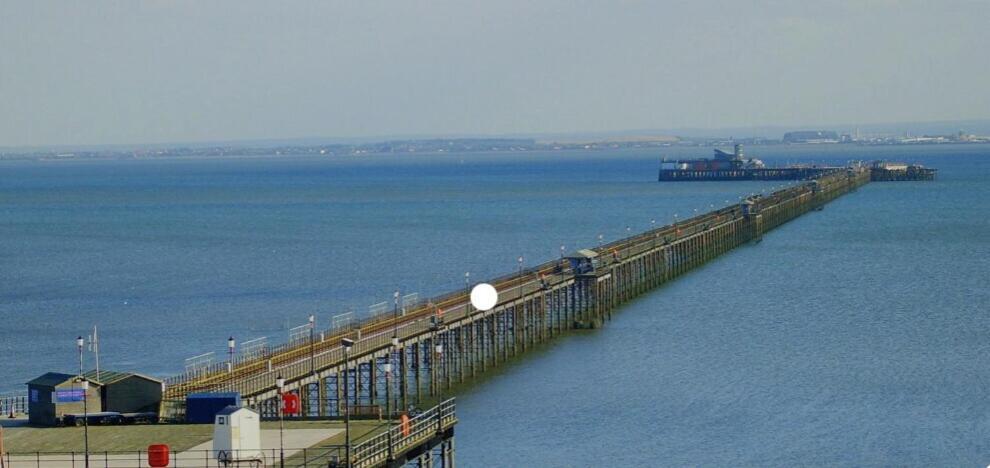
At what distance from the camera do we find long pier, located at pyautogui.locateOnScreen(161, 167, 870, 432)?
2029 inches

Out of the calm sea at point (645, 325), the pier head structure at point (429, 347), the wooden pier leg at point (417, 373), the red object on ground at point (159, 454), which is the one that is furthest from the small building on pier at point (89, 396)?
the wooden pier leg at point (417, 373)

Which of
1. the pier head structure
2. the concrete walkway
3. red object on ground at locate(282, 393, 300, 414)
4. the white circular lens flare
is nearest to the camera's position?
the concrete walkway

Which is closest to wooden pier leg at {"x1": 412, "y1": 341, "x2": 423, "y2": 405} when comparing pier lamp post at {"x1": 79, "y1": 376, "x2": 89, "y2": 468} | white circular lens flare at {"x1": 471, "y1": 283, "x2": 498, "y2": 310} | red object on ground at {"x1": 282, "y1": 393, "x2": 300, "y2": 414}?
white circular lens flare at {"x1": 471, "y1": 283, "x2": 498, "y2": 310}

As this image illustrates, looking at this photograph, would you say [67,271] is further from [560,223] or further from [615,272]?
[560,223]

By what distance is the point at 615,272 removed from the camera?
3504 inches

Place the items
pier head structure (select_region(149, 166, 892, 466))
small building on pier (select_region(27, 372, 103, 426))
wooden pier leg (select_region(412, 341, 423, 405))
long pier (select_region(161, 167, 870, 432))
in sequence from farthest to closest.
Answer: wooden pier leg (select_region(412, 341, 423, 405))
long pier (select_region(161, 167, 870, 432))
pier head structure (select_region(149, 166, 892, 466))
small building on pier (select_region(27, 372, 103, 426))

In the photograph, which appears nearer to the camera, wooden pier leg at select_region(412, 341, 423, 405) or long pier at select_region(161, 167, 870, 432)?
long pier at select_region(161, 167, 870, 432)

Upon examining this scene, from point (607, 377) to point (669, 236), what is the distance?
45791mm

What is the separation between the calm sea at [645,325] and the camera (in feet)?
172

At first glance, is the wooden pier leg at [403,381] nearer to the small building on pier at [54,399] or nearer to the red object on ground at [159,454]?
the small building on pier at [54,399]

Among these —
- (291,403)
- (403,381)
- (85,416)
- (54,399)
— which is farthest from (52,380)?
(403,381)

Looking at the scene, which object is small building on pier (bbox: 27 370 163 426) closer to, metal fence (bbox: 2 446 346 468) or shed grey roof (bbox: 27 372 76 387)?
shed grey roof (bbox: 27 372 76 387)

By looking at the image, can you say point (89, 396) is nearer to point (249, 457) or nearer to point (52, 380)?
point (52, 380)

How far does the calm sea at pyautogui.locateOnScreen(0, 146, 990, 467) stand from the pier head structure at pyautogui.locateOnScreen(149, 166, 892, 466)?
1874 mm
